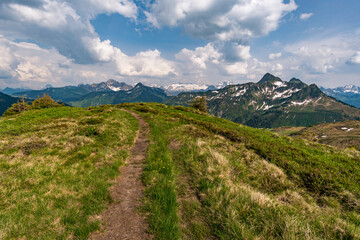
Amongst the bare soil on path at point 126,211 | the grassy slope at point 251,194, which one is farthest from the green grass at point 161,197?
the bare soil on path at point 126,211

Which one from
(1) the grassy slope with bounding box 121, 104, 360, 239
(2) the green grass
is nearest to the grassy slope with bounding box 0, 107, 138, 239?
(2) the green grass

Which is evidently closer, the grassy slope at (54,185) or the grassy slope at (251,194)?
the grassy slope at (54,185)

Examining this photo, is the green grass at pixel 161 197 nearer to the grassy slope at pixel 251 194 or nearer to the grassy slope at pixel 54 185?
the grassy slope at pixel 251 194

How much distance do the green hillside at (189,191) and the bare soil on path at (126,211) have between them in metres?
0.37

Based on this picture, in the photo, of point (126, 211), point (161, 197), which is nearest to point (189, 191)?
point (161, 197)

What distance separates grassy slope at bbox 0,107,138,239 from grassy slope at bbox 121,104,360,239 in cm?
268

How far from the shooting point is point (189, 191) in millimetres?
8281

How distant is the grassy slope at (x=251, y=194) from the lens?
5.58 metres

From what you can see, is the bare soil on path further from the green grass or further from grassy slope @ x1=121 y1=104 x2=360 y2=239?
grassy slope @ x1=121 y1=104 x2=360 y2=239

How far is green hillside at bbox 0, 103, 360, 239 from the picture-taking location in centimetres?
554

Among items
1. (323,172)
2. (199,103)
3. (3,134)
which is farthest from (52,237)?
(199,103)

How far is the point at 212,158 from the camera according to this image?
456 inches

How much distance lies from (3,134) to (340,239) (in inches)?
1045

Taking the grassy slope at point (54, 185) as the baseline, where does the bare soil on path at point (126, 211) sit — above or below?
below
